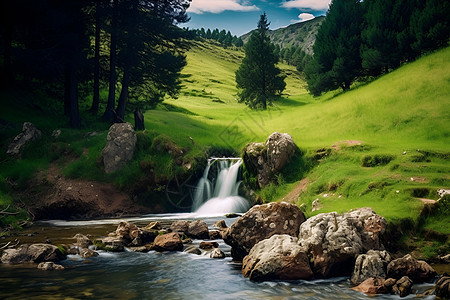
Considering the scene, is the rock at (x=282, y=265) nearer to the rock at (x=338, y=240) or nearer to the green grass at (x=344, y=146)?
the rock at (x=338, y=240)

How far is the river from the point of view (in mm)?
10977

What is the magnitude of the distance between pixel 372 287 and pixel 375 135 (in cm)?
2324

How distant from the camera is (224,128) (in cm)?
4562

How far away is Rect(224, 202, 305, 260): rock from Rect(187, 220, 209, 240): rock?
3.41 m

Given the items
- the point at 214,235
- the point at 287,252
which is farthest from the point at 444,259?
the point at 214,235

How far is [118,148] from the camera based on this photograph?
28500mm

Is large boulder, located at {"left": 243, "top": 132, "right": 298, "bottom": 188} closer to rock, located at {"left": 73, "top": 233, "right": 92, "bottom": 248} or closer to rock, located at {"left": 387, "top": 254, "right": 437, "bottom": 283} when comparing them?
rock, located at {"left": 73, "top": 233, "right": 92, "bottom": 248}

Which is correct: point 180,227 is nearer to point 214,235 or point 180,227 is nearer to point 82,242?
point 214,235

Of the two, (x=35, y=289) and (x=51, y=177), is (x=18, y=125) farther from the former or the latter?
(x=35, y=289)

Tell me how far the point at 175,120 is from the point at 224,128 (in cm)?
604

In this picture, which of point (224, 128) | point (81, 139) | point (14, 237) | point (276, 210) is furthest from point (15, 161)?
point (224, 128)

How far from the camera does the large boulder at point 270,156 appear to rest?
26797 millimetres

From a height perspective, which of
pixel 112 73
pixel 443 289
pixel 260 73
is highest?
pixel 260 73

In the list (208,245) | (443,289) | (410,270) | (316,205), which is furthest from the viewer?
(316,205)
